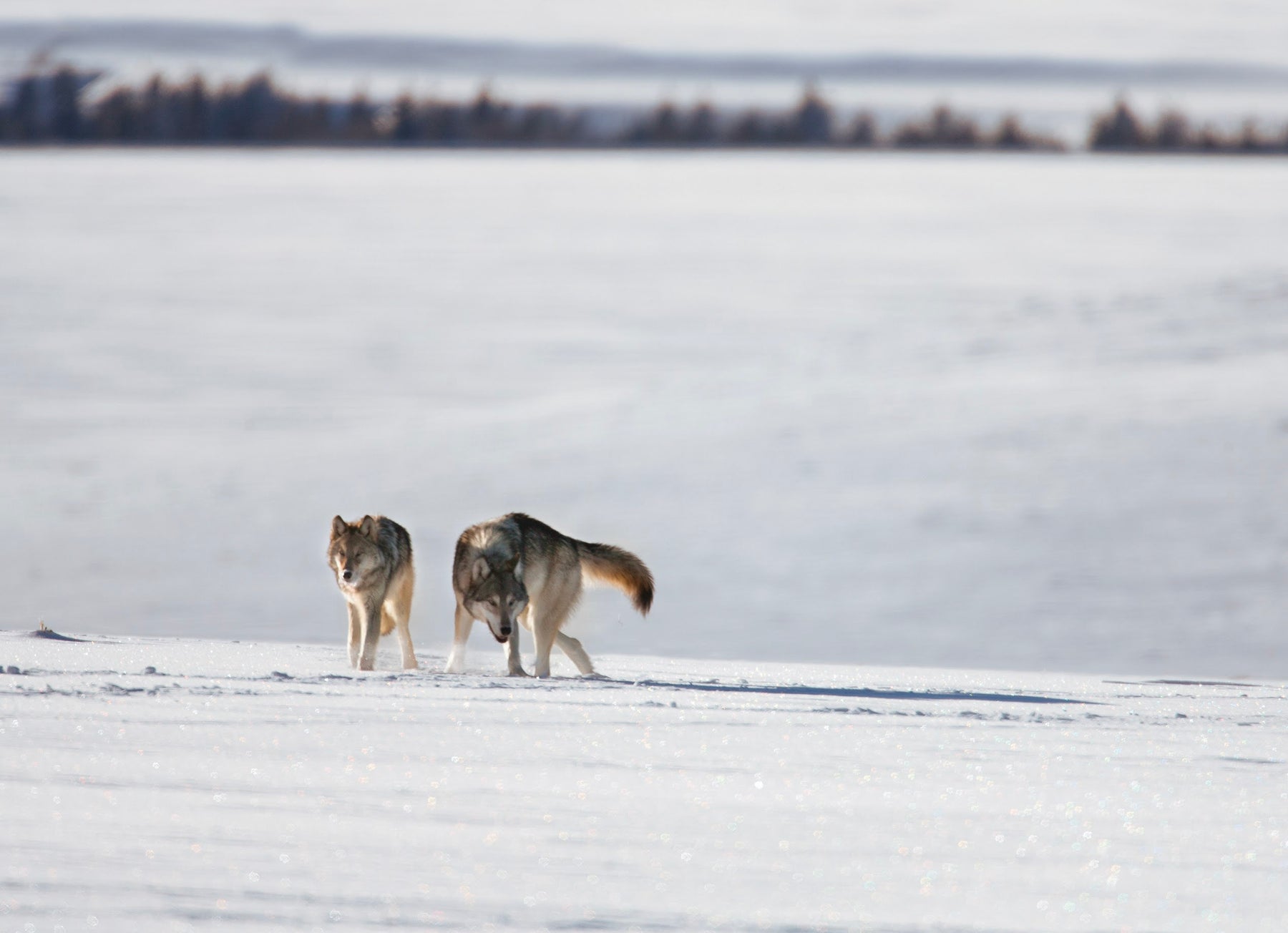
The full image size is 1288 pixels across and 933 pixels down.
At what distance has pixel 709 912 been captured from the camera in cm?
247

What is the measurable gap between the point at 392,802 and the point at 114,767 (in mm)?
693

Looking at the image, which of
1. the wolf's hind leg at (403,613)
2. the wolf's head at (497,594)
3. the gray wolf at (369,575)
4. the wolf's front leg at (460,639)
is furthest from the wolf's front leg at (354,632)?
the wolf's head at (497,594)

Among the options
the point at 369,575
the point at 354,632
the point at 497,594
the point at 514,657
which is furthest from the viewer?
the point at 354,632

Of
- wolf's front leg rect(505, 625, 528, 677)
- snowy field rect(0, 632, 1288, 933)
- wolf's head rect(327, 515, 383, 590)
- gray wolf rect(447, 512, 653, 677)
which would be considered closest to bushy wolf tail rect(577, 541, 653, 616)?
gray wolf rect(447, 512, 653, 677)

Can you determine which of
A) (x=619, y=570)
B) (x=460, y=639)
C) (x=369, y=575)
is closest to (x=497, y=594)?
(x=460, y=639)

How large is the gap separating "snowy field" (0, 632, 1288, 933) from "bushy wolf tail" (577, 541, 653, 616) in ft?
3.61

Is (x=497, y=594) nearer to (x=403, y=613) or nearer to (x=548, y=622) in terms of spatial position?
(x=548, y=622)

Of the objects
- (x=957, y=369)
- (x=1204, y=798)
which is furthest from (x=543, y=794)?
(x=957, y=369)

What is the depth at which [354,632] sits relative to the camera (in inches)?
231

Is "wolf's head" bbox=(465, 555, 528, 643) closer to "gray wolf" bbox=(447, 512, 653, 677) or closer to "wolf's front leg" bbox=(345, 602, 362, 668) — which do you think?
"gray wolf" bbox=(447, 512, 653, 677)

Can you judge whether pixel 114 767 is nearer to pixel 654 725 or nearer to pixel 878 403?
pixel 654 725

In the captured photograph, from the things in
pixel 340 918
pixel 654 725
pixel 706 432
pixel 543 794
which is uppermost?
pixel 340 918

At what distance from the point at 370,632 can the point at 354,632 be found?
0.19m

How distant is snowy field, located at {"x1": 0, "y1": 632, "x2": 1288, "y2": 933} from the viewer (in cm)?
248
